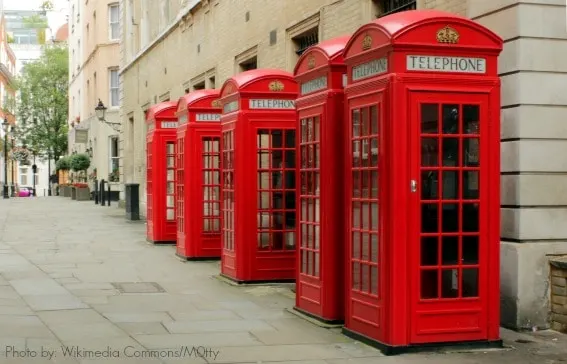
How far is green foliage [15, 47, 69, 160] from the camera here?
7300 cm

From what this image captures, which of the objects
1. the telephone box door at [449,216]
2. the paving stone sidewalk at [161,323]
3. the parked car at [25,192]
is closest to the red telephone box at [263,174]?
the paving stone sidewalk at [161,323]

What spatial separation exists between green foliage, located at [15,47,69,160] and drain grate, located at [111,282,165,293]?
210 feet

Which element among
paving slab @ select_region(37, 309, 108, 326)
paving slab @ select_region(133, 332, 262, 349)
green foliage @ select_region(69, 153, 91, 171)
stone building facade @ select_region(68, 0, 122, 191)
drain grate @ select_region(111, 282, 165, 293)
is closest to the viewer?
paving slab @ select_region(133, 332, 262, 349)

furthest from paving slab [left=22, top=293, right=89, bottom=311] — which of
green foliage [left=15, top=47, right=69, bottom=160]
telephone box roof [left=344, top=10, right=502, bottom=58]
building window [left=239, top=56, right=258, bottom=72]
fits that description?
green foliage [left=15, top=47, right=69, bottom=160]

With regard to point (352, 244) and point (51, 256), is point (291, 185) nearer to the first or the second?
point (352, 244)

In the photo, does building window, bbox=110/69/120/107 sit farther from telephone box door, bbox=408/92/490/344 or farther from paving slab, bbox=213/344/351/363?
telephone box door, bbox=408/92/490/344

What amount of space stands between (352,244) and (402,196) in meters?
0.93

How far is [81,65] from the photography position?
53094 millimetres

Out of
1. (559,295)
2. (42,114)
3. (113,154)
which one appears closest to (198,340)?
(559,295)

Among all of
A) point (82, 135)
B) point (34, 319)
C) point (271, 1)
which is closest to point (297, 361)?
point (34, 319)

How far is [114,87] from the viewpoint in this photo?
45.2 metres

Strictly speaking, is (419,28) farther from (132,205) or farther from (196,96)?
(132,205)

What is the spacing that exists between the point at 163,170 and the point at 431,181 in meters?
10.7

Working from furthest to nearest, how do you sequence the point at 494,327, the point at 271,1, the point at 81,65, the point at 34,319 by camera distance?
the point at 81,65 < the point at 271,1 < the point at 34,319 < the point at 494,327
